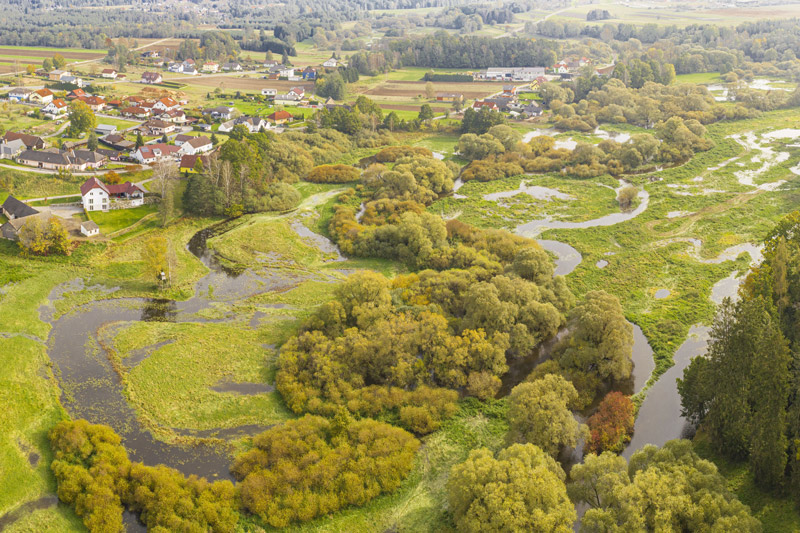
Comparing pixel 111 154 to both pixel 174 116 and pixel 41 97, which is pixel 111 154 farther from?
pixel 41 97

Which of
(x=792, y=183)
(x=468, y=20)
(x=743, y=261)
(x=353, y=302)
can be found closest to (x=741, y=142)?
(x=792, y=183)

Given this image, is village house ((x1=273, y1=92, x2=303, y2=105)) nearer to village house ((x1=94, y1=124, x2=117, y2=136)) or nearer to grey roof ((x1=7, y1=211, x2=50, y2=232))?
village house ((x1=94, y1=124, x2=117, y2=136))

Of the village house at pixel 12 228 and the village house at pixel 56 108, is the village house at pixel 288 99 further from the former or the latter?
the village house at pixel 12 228

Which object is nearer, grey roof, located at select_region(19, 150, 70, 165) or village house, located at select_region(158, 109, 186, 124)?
grey roof, located at select_region(19, 150, 70, 165)

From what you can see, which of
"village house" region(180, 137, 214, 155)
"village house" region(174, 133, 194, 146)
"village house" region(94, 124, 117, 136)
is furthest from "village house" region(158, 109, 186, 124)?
"village house" region(180, 137, 214, 155)

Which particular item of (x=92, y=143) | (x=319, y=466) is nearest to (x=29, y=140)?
(x=92, y=143)

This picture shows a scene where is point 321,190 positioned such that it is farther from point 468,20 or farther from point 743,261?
point 468,20
